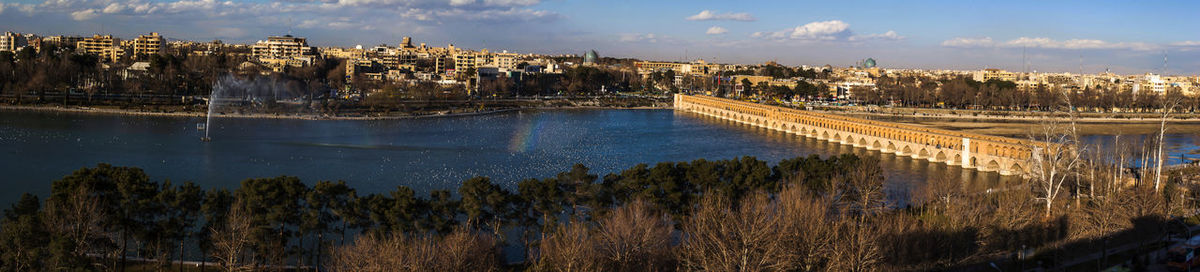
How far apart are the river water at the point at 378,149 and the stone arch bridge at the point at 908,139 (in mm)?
328

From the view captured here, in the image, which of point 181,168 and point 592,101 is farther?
point 592,101

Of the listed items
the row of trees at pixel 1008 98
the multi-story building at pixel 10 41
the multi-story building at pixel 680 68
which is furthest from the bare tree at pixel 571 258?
the multi-story building at pixel 10 41

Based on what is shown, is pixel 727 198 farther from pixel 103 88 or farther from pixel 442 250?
pixel 103 88

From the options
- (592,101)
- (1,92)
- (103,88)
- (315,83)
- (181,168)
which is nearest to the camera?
(181,168)

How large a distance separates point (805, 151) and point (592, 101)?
762 inches

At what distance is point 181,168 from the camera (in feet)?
48.6

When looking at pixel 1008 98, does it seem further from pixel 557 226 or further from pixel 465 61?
pixel 557 226

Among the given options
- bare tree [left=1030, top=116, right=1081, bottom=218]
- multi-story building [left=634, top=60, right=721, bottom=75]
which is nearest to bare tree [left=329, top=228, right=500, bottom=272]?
bare tree [left=1030, top=116, right=1081, bottom=218]

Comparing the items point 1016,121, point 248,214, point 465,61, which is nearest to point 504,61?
point 465,61

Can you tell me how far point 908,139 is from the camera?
65.7ft

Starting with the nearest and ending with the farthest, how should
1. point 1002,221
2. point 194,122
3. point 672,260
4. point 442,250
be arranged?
1. point 442,250
2. point 672,260
3. point 1002,221
4. point 194,122

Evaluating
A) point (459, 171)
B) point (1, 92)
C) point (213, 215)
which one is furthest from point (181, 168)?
point (1, 92)

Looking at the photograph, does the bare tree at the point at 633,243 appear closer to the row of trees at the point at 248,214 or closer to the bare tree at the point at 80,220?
the row of trees at the point at 248,214

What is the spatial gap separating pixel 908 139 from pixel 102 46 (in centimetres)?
4138
